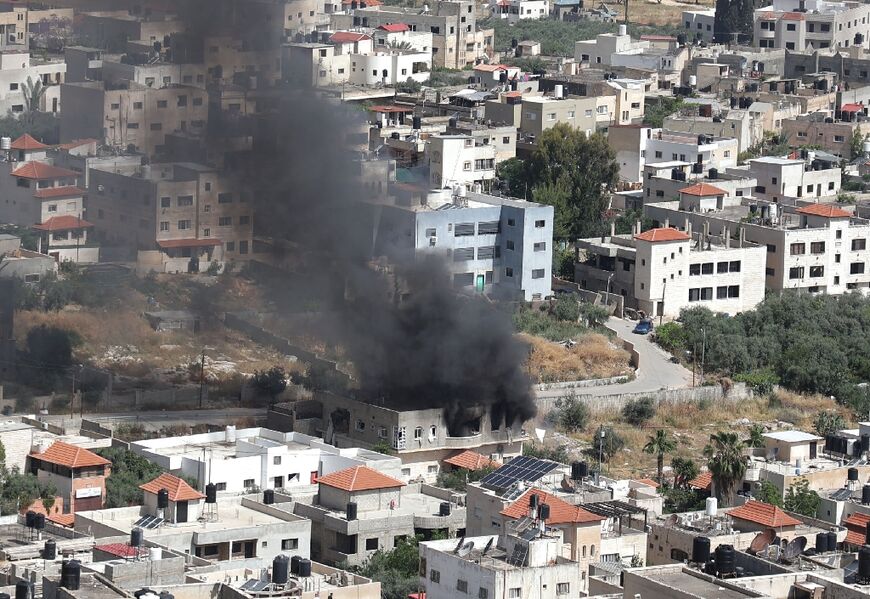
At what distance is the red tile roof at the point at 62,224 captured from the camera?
266ft

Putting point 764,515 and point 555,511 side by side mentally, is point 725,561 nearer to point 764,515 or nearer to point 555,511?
point 555,511

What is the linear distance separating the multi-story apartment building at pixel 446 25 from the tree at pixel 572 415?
45822 mm

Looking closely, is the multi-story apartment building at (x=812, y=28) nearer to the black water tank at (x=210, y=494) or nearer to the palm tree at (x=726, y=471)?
the palm tree at (x=726, y=471)

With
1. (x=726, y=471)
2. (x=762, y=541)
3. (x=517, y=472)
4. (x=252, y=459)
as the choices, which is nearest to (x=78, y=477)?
(x=252, y=459)

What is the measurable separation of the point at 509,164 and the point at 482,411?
2641 cm

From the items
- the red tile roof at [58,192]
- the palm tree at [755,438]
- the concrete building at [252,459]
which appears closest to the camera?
the concrete building at [252,459]

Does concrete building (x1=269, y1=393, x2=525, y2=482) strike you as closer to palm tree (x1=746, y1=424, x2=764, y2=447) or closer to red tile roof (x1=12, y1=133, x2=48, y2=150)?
palm tree (x1=746, y1=424, x2=764, y2=447)

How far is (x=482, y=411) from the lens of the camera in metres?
66.1

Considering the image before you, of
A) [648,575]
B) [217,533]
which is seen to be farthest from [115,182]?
[648,575]

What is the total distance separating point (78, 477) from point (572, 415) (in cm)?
1356

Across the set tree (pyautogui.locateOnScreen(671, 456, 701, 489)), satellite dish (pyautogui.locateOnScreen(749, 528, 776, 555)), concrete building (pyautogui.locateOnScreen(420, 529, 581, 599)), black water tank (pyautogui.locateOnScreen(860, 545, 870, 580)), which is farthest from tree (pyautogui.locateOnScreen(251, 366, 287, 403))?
black water tank (pyautogui.locateOnScreen(860, 545, 870, 580))

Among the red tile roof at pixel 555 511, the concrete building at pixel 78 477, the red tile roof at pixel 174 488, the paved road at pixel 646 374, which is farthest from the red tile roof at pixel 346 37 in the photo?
the red tile roof at pixel 555 511

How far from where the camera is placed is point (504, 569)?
162ft

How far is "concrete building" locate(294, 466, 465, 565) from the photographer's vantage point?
5731 cm
